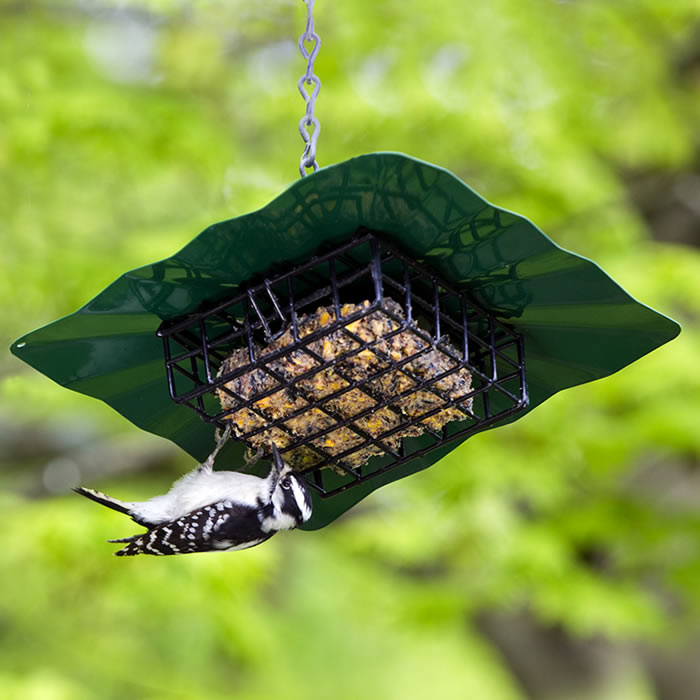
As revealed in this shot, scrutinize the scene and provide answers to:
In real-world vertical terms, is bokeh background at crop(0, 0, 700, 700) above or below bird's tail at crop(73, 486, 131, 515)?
above

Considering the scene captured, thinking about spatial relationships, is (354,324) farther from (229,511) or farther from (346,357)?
(229,511)

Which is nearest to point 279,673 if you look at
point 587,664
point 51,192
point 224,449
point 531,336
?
point 587,664

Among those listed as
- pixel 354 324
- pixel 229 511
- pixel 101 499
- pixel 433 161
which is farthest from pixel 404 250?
pixel 433 161

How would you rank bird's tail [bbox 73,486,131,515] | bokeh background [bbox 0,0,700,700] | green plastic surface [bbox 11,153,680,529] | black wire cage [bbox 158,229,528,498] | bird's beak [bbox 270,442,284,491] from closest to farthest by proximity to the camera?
green plastic surface [bbox 11,153,680,529] → black wire cage [bbox 158,229,528,498] → bird's beak [bbox 270,442,284,491] → bird's tail [bbox 73,486,131,515] → bokeh background [bbox 0,0,700,700]

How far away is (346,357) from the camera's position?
1.94m

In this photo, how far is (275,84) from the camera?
4863 mm

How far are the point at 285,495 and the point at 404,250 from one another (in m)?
0.65

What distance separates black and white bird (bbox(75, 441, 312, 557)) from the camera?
2.22 m

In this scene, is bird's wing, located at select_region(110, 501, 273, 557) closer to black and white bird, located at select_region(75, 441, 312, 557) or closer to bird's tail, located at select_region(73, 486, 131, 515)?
black and white bird, located at select_region(75, 441, 312, 557)

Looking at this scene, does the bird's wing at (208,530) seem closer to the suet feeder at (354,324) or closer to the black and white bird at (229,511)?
the black and white bird at (229,511)

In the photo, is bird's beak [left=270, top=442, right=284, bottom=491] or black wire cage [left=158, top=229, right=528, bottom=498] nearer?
black wire cage [left=158, top=229, right=528, bottom=498]

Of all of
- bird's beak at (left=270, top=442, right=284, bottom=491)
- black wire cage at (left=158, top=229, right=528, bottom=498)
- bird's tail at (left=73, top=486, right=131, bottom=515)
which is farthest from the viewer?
bird's tail at (left=73, top=486, right=131, bottom=515)

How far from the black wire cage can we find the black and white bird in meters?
0.09

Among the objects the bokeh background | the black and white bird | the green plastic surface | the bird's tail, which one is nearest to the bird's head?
the black and white bird
